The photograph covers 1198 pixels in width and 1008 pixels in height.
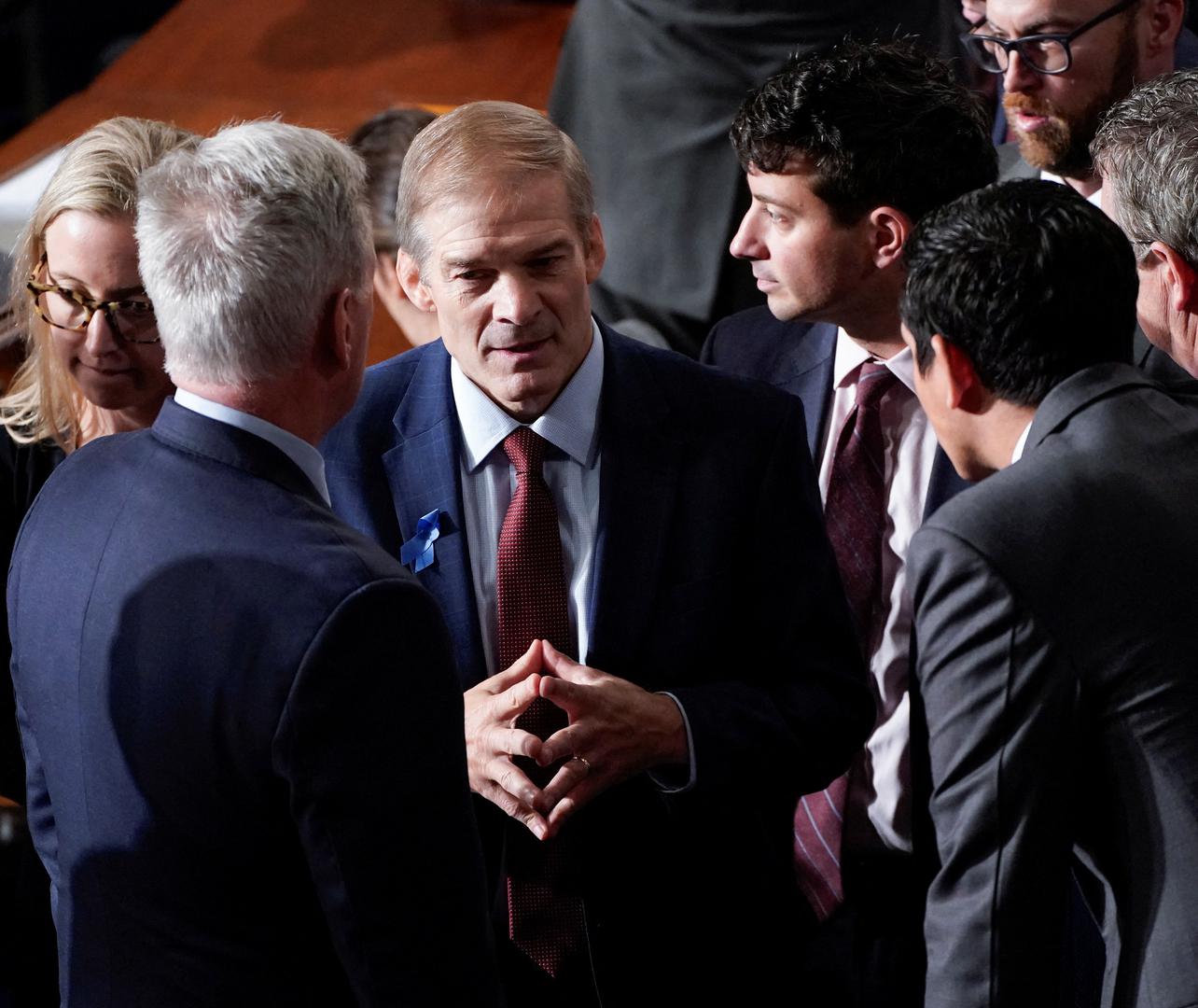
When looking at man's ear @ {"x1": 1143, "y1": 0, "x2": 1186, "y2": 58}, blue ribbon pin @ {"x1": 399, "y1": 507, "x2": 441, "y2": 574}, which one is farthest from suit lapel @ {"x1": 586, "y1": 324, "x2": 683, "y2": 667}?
man's ear @ {"x1": 1143, "y1": 0, "x2": 1186, "y2": 58}

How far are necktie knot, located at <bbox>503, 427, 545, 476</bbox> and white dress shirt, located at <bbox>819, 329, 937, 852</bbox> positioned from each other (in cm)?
54

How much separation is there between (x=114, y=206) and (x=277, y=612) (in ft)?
3.14

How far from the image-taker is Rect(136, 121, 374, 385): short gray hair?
164 centimetres

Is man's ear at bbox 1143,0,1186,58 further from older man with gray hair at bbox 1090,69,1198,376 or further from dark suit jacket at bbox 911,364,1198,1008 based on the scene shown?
dark suit jacket at bbox 911,364,1198,1008

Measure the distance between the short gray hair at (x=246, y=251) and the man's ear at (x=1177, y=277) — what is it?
44.4 inches

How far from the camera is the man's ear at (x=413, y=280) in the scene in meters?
2.21

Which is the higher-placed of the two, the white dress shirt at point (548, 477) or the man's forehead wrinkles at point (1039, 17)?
the man's forehead wrinkles at point (1039, 17)

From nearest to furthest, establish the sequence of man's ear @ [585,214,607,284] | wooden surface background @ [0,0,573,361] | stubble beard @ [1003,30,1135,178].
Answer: man's ear @ [585,214,607,284]
stubble beard @ [1003,30,1135,178]
wooden surface background @ [0,0,573,361]

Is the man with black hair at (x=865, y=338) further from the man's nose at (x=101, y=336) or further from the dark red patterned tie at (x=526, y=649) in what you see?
the man's nose at (x=101, y=336)

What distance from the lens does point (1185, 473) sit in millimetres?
1717

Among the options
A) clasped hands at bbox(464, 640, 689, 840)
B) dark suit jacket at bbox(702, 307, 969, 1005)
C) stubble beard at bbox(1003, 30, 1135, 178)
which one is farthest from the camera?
stubble beard at bbox(1003, 30, 1135, 178)

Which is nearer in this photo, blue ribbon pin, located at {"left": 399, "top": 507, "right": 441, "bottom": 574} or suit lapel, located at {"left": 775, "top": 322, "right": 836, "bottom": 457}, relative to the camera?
blue ribbon pin, located at {"left": 399, "top": 507, "right": 441, "bottom": 574}

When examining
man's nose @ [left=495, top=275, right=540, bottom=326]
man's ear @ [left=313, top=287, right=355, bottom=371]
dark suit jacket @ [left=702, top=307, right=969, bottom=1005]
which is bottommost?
dark suit jacket @ [left=702, top=307, right=969, bottom=1005]

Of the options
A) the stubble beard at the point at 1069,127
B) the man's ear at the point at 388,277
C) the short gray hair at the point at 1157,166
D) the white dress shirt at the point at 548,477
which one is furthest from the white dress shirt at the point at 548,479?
the man's ear at the point at 388,277
